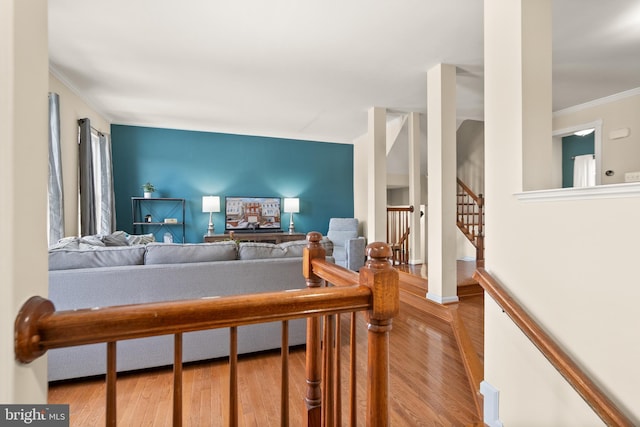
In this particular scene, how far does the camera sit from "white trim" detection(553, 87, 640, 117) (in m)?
4.00

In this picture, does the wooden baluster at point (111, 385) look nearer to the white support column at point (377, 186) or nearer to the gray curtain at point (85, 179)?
the white support column at point (377, 186)

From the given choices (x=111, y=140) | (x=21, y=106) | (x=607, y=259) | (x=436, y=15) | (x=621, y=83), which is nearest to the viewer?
(x=21, y=106)

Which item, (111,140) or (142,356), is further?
(111,140)

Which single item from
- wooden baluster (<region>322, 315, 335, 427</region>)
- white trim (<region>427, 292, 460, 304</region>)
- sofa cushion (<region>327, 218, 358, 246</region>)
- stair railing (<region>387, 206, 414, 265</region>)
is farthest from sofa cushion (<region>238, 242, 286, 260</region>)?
sofa cushion (<region>327, 218, 358, 246</region>)

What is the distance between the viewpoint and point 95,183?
14.2 feet

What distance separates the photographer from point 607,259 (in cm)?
119

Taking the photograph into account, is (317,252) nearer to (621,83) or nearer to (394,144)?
(394,144)

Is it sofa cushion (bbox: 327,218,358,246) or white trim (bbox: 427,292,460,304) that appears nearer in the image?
white trim (bbox: 427,292,460,304)

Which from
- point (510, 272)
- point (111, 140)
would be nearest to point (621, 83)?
point (510, 272)

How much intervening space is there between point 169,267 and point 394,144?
4.40 metres

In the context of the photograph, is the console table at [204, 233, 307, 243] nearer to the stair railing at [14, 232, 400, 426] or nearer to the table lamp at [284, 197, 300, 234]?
the table lamp at [284, 197, 300, 234]

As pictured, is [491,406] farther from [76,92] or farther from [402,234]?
[76,92]

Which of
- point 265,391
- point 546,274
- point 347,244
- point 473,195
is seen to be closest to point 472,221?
point 473,195

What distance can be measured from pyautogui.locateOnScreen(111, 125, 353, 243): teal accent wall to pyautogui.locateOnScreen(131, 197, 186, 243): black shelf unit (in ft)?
0.35
